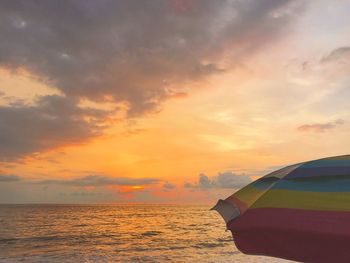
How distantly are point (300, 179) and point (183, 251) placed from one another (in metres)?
27.6

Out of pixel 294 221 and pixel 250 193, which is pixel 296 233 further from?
pixel 250 193

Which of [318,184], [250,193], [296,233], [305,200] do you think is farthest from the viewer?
[250,193]

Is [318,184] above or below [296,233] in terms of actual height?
above

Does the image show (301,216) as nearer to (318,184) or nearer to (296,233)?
(296,233)

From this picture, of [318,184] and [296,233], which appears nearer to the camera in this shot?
[296,233]

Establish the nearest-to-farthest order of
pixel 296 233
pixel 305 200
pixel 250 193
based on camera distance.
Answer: pixel 296 233 < pixel 305 200 < pixel 250 193

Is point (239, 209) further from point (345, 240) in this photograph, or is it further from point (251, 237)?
point (345, 240)

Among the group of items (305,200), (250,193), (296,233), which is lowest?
(296,233)

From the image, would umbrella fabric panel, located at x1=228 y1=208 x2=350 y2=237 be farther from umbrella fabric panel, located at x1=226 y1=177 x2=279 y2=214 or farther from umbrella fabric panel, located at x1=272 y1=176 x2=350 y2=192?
umbrella fabric panel, located at x1=272 y1=176 x2=350 y2=192

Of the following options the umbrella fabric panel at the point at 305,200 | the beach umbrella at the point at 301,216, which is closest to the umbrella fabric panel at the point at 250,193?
the beach umbrella at the point at 301,216

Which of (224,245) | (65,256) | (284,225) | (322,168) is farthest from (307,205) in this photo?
(224,245)

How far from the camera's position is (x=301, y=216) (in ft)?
11.3

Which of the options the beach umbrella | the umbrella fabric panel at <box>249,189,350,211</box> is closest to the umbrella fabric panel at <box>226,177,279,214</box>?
the beach umbrella

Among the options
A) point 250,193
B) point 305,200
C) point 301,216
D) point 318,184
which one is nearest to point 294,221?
point 301,216
